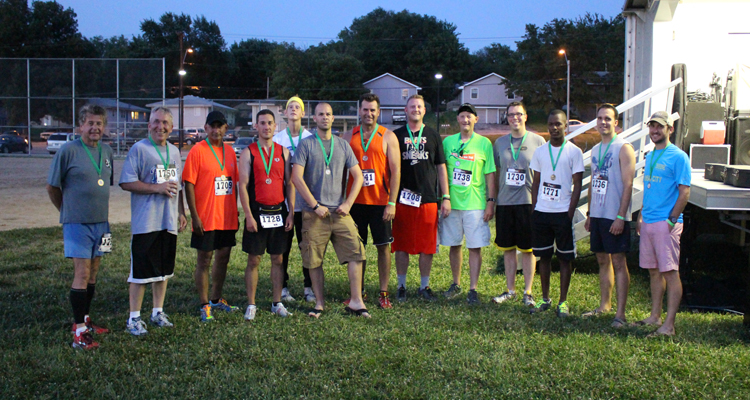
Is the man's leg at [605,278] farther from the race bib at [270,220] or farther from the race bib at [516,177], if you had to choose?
the race bib at [270,220]

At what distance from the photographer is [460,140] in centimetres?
595

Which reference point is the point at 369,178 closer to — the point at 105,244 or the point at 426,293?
the point at 426,293

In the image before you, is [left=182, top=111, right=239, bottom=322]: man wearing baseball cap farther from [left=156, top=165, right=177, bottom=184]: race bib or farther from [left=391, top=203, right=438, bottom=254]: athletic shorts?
[left=391, top=203, right=438, bottom=254]: athletic shorts

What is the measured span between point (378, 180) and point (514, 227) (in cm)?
145

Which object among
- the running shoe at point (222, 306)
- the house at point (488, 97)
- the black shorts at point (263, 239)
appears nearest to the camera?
the black shorts at point (263, 239)

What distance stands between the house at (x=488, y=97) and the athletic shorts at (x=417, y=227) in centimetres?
5863

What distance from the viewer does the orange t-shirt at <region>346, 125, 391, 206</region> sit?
18.1ft

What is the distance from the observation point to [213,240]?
519 centimetres

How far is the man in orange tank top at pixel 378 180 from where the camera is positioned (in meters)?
5.52

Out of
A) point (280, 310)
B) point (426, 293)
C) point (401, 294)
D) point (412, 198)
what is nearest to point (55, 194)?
point (280, 310)

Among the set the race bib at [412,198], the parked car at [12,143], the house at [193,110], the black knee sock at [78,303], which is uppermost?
the house at [193,110]

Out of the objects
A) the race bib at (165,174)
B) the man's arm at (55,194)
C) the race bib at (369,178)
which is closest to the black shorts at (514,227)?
the race bib at (369,178)

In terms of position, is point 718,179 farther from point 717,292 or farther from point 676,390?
point 676,390

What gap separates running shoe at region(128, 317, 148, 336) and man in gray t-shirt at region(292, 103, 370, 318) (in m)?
1.40
